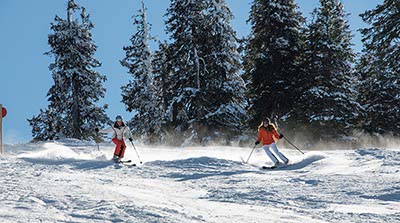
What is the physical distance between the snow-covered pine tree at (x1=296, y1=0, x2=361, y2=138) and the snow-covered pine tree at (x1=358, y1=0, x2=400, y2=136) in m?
1.47

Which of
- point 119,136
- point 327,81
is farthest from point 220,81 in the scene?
point 119,136

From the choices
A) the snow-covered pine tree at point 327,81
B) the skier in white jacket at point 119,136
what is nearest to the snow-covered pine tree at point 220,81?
the snow-covered pine tree at point 327,81

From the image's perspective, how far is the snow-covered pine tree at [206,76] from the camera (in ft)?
94.3

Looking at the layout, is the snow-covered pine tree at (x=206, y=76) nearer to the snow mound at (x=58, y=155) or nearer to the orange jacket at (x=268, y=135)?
the snow mound at (x=58, y=155)

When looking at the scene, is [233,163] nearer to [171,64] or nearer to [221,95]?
[221,95]

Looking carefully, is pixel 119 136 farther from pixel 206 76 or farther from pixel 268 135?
pixel 206 76

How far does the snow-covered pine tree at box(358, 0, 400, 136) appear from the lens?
2433cm

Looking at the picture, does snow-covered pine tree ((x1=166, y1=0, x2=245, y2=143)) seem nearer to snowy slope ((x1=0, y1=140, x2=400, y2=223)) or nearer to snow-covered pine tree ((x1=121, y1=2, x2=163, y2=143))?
snow-covered pine tree ((x1=121, y1=2, x2=163, y2=143))

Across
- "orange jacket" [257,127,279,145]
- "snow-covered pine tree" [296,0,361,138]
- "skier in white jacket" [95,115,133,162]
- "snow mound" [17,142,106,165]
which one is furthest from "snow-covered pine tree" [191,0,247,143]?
"orange jacket" [257,127,279,145]

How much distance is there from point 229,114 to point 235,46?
4.45 m

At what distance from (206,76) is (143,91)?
751 centimetres

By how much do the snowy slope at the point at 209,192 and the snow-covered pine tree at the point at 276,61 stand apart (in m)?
13.5

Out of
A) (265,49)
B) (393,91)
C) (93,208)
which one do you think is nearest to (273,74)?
(265,49)

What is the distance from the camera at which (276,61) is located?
28.1m
